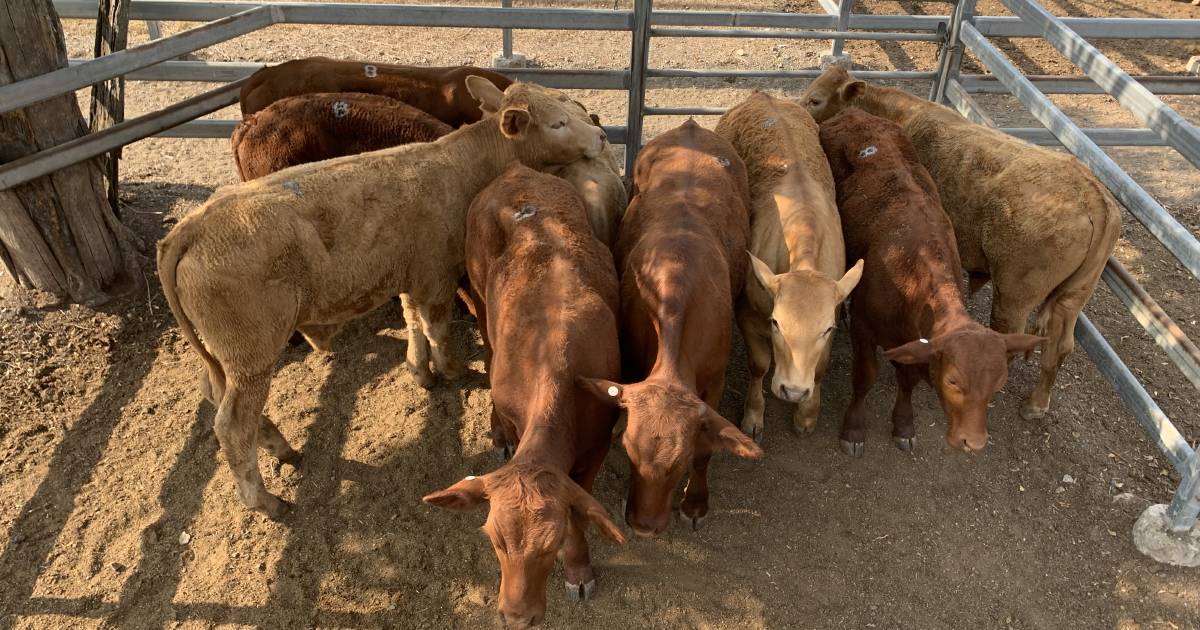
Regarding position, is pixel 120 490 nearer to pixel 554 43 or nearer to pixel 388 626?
pixel 388 626

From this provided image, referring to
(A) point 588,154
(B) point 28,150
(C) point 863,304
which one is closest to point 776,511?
A: (C) point 863,304

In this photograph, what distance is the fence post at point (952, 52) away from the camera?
338 inches

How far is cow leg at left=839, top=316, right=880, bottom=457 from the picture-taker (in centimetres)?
614

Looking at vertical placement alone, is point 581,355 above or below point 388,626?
above

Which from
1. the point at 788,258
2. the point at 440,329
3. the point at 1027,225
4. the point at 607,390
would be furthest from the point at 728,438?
the point at 1027,225

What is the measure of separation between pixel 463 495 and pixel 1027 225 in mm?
4572

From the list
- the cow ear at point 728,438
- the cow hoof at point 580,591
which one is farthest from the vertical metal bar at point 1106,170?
the cow hoof at point 580,591

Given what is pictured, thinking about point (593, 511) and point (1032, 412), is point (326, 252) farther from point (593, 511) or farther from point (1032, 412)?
point (1032, 412)

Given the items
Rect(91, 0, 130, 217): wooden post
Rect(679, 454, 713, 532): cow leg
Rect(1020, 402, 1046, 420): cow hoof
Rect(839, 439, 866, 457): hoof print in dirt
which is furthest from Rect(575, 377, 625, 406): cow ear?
Rect(91, 0, 130, 217): wooden post

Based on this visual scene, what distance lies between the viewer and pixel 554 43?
13.2 meters

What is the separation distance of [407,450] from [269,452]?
101 centimetres

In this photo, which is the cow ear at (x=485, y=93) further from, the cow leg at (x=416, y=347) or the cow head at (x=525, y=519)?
the cow head at (x=525, y=519)

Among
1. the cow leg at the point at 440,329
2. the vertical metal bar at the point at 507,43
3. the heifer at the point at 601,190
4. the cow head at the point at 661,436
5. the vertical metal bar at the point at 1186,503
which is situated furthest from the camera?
the vertical metal bar at the point at 507,43

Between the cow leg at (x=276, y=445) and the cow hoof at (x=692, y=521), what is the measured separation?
9.36 feet
